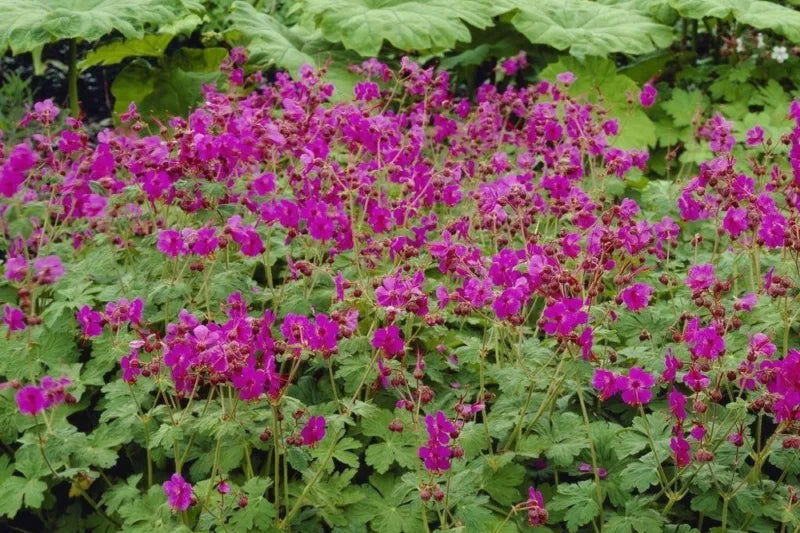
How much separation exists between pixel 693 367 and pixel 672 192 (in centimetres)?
169

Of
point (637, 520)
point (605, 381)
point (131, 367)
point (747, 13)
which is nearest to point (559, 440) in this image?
point (637, 520)

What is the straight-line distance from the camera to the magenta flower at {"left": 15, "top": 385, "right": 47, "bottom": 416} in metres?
2.03

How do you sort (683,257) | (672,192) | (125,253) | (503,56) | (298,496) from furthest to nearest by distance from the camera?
(503,56), (672,192), (683,257), (125,253), (298,496)

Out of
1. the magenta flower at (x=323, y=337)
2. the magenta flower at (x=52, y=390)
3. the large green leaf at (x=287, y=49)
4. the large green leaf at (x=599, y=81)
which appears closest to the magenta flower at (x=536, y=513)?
the magenta flower at (x=323, y=337)

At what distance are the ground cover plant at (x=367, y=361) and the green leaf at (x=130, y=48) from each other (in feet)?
8.82

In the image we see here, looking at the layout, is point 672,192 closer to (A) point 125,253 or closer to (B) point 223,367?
(A) point 125,253

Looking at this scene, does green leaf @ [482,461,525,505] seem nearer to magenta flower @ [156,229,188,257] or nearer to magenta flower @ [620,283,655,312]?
magenta flower @ [620,283,655,312]

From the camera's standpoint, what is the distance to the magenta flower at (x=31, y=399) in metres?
2.03

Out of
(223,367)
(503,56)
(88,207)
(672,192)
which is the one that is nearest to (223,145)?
(88,207)

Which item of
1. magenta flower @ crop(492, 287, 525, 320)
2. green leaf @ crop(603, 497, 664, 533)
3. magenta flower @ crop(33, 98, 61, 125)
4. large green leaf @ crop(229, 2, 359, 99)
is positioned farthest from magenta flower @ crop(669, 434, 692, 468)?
large green leaf @ crop(229, 2, 359, 99)

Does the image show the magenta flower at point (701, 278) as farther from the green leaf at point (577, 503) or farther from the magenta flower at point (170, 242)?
the magenta flower at point (170, 242)

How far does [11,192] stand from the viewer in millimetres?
2148

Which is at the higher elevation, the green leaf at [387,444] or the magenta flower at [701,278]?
the magenta flower at [701,278]

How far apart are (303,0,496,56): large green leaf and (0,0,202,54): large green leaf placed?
759mm
